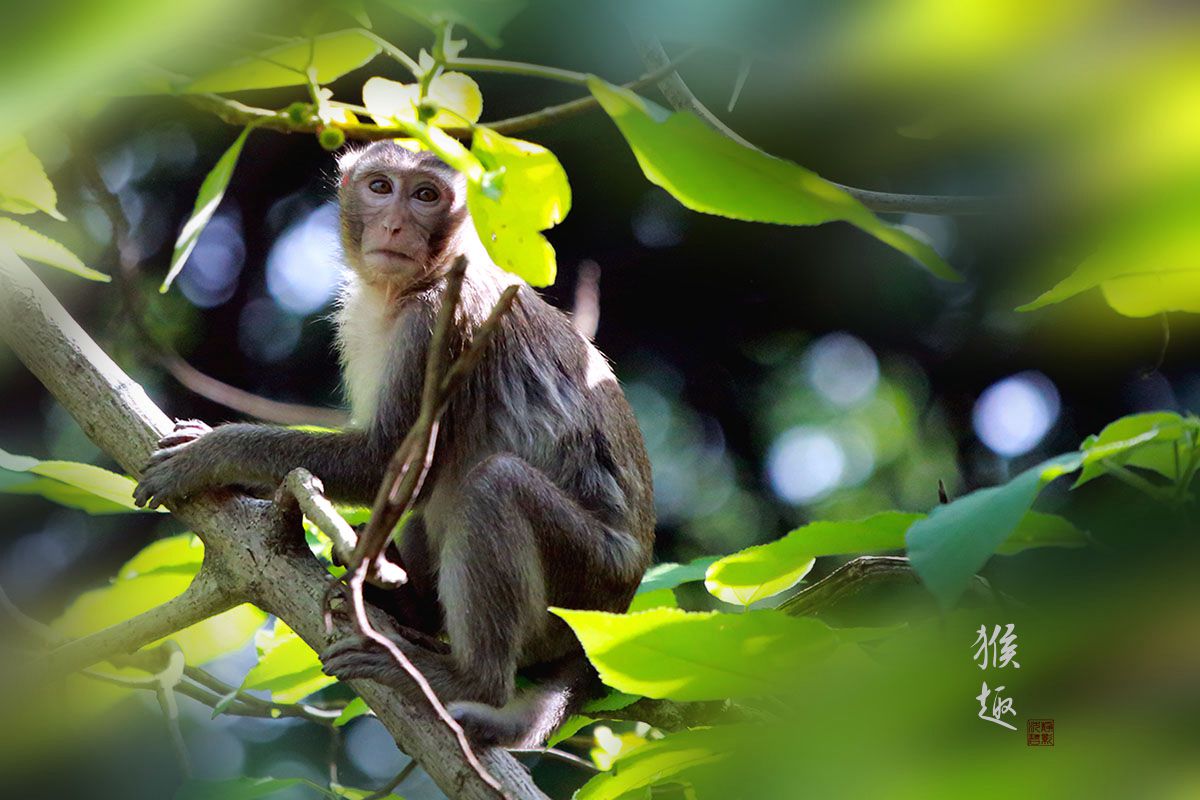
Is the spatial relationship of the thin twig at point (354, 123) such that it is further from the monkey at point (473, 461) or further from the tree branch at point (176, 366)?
the monkey at point (473, 461)

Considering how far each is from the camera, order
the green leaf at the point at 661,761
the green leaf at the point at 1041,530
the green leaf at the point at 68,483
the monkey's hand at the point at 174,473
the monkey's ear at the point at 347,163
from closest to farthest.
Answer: the green leaf at the point at 1041,530, the green leaf at the point at 661,761, the green leaf at the point at 68,483, the monkey's hand at the point at 174,473, the monkey's ear at the point at 347,163

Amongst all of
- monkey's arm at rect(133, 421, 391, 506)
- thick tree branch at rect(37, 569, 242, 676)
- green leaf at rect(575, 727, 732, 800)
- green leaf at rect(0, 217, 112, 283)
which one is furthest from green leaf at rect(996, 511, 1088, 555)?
monkey's arm at rect(133, 421, 391, 506)

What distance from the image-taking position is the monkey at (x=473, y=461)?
11.8 feet

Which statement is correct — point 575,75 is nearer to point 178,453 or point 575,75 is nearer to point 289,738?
point 178,453

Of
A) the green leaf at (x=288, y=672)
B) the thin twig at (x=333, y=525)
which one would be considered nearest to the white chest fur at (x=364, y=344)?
the green leaf at (x=288, y=672)

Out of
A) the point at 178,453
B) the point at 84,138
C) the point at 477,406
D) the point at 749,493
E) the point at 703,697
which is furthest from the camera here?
the point at 749,493

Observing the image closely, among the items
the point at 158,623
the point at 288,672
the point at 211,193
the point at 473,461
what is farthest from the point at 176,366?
the point at 211,193

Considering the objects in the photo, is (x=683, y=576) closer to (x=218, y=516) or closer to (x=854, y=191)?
(x=218, y=516)

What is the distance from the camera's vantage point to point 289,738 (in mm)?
8930

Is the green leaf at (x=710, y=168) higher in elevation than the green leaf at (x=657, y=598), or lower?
higher

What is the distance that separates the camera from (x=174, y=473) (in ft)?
10.6

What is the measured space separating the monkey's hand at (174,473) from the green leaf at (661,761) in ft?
5.57

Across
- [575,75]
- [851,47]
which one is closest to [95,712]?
[575,75]

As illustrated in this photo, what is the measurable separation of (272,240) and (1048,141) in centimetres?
897
